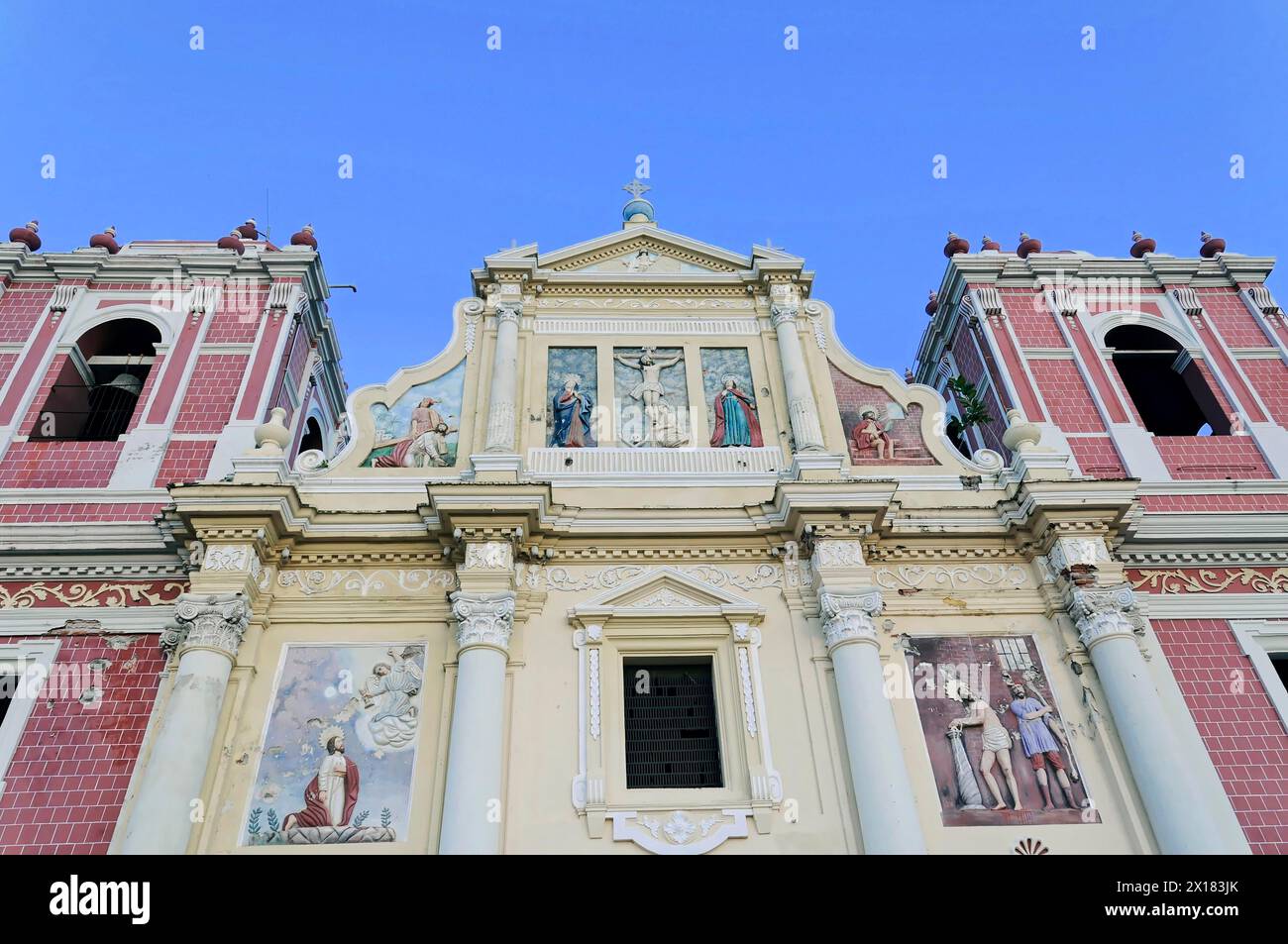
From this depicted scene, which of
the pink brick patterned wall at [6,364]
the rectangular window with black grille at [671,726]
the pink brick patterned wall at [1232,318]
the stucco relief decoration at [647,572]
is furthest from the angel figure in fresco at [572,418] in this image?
the pink brick patterned wall at [1232,318]

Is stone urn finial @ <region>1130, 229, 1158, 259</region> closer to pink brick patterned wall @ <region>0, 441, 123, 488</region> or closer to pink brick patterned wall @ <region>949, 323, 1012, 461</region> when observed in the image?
pink brick patterned wall @ <region>949, 323, 1012, 461</region>

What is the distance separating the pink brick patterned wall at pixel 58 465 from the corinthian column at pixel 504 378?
15.5 ft

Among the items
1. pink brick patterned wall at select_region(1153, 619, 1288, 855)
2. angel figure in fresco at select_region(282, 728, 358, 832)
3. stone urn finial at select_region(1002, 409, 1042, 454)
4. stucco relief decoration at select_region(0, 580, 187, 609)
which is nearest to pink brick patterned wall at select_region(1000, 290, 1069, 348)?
stone urn finial at select_region(1002, 409, 1042, 454)

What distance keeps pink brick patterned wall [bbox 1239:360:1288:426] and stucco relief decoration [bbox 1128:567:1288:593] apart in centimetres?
309

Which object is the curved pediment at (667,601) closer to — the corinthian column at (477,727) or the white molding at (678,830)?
the corinthian column at (477,727)

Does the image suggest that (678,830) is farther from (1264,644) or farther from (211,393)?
(211,393)

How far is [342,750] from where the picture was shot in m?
10.1

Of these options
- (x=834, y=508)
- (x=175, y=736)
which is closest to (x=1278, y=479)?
(x=834, y=508)

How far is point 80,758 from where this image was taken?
1005 cm

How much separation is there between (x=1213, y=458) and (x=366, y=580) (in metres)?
10.7

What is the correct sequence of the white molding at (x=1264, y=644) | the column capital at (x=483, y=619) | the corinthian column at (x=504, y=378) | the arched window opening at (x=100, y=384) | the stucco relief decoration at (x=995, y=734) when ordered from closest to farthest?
the stucco relief decoration at (x=995, y=734) → the column capital at (x=483, y=619) → the white molding at (x=1264, y=644) → the corinthian column at (x=504, y=378) → the arched window opening at (x=100, y=384)

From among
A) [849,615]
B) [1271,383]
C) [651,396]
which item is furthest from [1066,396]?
[651,396]

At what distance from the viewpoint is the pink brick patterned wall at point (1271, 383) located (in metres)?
14.0
